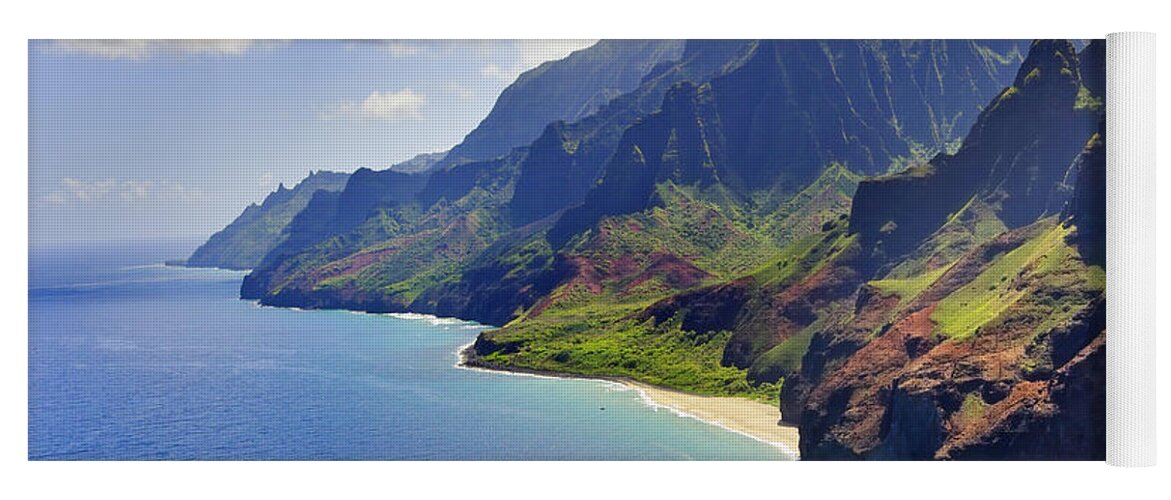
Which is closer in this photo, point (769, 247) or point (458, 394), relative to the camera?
point (458, 394)

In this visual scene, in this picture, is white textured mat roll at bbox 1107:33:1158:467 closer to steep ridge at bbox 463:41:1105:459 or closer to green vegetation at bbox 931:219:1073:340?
steep ridge at bbox 463:41:1105:459

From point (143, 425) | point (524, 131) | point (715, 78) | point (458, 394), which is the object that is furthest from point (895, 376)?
point (715, 78)

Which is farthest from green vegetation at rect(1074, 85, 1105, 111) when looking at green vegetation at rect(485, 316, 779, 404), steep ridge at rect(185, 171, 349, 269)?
steep ridge at rect(185, 171, 349, 269)

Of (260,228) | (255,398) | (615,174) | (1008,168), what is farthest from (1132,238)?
(615,174)

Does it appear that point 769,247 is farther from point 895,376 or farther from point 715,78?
point 895,376

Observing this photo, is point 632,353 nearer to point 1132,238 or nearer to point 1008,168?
point 1008,168

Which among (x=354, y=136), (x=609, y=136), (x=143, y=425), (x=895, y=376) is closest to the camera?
(x=895, y=376)
